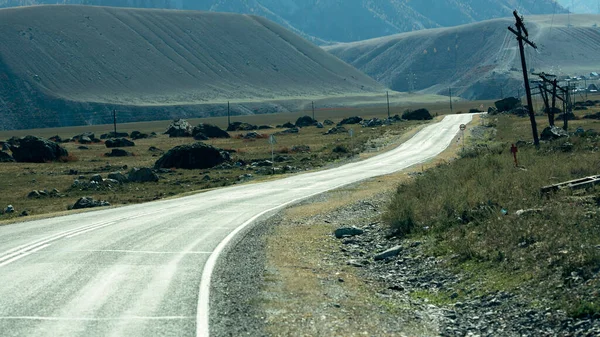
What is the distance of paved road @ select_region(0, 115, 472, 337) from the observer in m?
10.2

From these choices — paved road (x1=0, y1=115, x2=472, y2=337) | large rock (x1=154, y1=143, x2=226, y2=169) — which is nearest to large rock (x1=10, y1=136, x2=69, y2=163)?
large rock (x1=154, y1=143, x2=226, y2=169)

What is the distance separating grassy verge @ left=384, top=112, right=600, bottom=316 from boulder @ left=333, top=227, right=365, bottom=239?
885 millimetres

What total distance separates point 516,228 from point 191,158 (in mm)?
45275

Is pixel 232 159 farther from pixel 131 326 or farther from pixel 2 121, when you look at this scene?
pixel 2 121

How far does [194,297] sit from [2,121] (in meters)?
182

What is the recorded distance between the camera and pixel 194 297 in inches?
463

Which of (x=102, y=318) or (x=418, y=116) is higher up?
(x=418, y=116)

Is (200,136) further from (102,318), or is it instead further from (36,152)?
(102,318)

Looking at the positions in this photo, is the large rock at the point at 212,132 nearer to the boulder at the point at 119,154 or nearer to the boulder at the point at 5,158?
the boulder at the point at 119,154

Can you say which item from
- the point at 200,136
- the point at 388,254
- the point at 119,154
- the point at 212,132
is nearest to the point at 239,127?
the point at 212,132

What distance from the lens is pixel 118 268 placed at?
14.4m

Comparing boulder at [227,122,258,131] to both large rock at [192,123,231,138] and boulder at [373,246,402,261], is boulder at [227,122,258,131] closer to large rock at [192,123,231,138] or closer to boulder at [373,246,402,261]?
large rock at [192,123,231,138]

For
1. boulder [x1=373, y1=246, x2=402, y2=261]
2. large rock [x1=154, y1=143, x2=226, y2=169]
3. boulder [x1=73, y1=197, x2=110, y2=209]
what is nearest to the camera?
boulder [x1=373, y1=246, x2=402, y2=261]

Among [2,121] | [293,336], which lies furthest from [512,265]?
[2,121]
